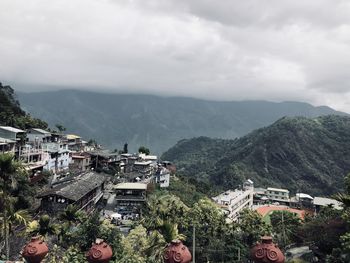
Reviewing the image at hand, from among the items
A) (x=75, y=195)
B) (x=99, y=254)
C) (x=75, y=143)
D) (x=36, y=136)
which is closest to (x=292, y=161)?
(x=75, y=143)

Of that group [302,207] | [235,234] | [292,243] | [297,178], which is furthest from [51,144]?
[297,178]

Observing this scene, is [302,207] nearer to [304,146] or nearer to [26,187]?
[304,146]

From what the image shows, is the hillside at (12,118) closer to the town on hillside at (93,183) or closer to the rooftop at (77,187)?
the town on hillside at (93,183)

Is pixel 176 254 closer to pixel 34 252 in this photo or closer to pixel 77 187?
pixel 34 252

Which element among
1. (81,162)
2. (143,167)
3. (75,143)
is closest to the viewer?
(81,162)

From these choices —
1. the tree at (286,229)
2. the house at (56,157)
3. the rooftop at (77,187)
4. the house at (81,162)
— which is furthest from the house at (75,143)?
the tree at (286,229)

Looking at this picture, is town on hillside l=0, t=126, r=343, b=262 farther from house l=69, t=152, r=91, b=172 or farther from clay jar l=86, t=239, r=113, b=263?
clay jar l=86, t=239, r=113, b=263

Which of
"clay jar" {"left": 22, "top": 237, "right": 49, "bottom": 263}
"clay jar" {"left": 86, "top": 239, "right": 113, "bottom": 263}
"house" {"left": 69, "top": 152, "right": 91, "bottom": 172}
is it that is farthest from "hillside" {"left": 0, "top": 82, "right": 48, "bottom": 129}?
"clay jar" {"left": 86, "top": 239, "right": 113, "bottom": 263}
